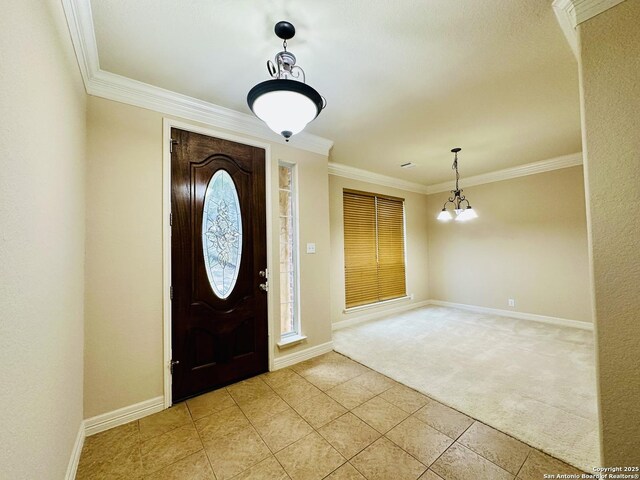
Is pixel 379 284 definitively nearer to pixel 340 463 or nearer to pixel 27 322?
pixel 340 463

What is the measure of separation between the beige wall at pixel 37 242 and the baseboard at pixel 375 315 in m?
3.21

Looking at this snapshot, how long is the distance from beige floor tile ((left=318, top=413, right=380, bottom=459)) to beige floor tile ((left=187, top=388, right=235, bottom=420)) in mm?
872

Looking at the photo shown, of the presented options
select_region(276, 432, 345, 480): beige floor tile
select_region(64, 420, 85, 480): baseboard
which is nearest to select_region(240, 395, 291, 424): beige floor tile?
select_region(276, 432, 345, 480): beige floor tile

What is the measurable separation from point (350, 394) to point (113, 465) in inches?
66.8

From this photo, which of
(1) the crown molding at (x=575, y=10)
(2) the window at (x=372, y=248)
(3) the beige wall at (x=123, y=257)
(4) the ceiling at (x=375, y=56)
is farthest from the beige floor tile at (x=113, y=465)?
(1) the crown molding at (x=575, y=10)

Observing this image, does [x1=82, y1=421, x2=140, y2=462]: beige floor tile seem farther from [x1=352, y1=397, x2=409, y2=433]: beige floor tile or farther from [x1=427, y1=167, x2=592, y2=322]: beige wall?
[x1=427, y1=167, x2=592, y2=322]: beige wall

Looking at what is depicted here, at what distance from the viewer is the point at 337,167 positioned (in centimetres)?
434

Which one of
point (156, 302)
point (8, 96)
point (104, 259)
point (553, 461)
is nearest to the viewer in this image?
point (8, 96)

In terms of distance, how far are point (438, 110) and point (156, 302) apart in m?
3.15

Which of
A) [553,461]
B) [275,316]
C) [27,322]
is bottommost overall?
[553,461]

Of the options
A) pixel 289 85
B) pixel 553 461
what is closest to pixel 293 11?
pixel 289 85

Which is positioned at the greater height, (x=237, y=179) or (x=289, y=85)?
(x=289, y=85)

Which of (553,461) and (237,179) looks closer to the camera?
(553,461)

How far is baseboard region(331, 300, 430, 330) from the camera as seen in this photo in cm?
423
